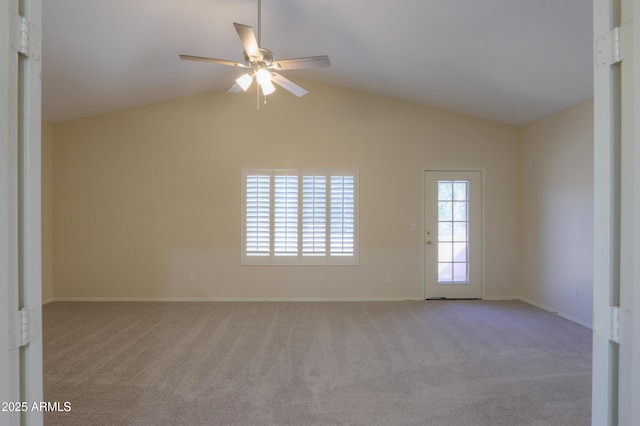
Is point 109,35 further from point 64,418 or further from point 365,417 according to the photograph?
point 365,417

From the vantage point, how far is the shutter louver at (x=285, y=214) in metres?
5.13

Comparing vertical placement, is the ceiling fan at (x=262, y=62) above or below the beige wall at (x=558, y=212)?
above

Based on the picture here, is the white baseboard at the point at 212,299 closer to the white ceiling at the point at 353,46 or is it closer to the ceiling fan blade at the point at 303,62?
the white ceiling at the point at 353,46

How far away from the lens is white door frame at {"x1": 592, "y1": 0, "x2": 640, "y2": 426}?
3.00ft

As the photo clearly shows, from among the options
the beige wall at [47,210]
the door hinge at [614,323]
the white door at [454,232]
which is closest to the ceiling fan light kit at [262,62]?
the door hinge at [614,323]

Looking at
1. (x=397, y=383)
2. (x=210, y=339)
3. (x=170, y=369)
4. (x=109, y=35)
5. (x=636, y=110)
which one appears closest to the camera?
(x=636, y=110)

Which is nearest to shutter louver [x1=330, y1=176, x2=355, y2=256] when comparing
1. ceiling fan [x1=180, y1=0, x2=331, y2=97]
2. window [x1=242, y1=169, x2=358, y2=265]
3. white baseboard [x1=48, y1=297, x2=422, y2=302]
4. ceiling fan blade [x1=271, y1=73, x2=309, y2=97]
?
window [x1=242, y1=169, x2=358, y2=265]

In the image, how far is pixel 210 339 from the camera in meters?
3.56

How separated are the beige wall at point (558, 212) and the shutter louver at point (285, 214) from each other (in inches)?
142
